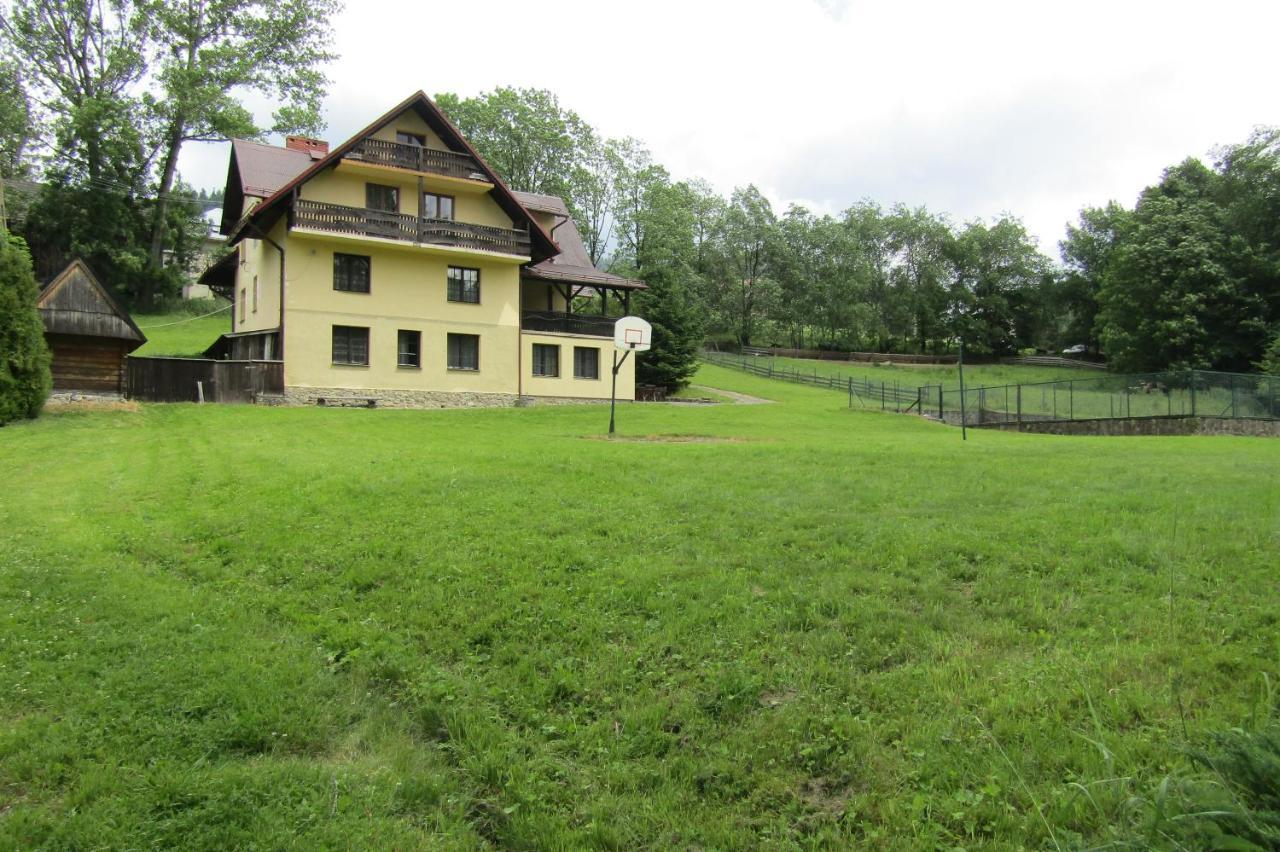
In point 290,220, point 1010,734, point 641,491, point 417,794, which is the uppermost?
point 290,220

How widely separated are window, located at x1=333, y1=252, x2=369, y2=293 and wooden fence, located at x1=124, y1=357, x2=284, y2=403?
3729 millimetres

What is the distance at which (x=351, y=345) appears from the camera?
28.7 m

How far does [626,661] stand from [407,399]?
84.8 ft

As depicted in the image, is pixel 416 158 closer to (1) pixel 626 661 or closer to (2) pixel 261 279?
(2) pixel 261 279

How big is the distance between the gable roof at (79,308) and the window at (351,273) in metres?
7.33

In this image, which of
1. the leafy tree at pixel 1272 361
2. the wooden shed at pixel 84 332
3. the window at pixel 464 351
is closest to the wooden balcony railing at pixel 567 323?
the window at pixel 464 351

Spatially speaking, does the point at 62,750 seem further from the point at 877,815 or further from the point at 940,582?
the point at 940,582

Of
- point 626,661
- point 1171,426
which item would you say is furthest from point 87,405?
point 1171,426

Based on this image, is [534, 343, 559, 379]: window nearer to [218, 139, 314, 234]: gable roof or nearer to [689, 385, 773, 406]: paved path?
[689, 385, 773, 406]: paved path

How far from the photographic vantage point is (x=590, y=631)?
18.2 ft

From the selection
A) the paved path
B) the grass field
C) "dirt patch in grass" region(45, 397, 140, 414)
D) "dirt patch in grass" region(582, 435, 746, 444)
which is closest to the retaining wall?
the paved path

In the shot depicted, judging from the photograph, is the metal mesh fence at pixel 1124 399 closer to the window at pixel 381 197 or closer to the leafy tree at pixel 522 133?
the window at pixel 381 197

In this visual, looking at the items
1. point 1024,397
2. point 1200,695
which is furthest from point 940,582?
point 1024,397

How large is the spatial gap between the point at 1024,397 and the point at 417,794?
34.1 meters
